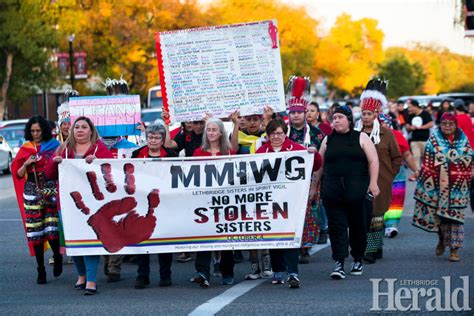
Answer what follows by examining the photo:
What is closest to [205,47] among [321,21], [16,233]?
[16,233]

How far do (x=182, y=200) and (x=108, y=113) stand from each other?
2.45m

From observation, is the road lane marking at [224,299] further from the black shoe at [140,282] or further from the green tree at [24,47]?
the green tree at [24,47]

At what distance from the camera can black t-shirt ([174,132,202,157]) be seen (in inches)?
514

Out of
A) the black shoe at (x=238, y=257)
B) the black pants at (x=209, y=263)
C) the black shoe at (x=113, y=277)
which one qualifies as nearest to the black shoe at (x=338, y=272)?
the black pants at (x=209, y=263)

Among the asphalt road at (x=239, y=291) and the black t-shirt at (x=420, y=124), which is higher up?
the black t-shirt at (x=420, y=124)

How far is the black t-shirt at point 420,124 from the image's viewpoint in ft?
85.0

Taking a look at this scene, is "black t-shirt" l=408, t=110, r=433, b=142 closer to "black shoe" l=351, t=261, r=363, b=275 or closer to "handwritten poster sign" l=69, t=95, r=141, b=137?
"handwritten poster sign" l=69, t=95, r=141, b=137

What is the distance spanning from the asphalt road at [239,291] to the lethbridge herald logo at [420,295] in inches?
0.9

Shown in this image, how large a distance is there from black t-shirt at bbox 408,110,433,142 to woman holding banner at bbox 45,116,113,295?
51.3 feet

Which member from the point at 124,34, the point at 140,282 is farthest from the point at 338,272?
the point at 124,34

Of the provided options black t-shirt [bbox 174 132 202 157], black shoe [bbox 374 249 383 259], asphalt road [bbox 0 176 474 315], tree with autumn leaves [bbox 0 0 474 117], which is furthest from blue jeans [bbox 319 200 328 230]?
tree with autumn leaves [bbox 0 0 474 117]

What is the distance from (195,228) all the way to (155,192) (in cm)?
53

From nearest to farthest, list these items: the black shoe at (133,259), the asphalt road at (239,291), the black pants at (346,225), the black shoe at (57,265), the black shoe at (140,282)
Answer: the asphalt road at (239,291) < the black shoe at (140,282) < the black pants at (346,225) < the black shoe at (57,265) < the black shoe at (133,259)

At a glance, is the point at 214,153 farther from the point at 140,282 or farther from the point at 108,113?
the point at 108,113
